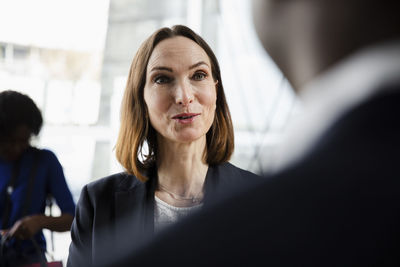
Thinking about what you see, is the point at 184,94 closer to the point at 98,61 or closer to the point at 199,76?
the point at 199,76

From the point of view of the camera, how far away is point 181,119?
123 cm

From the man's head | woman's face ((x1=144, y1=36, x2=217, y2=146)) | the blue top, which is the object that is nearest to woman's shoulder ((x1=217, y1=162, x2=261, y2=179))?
woman's face ((x1=144, y1=36, x2=217, y2=146))

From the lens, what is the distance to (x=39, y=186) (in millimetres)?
1583

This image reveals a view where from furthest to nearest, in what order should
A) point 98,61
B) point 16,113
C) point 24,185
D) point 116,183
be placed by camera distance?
point 98,61
point 16,113
point 24,185
point 116,183

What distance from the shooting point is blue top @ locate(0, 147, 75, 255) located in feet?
5.08

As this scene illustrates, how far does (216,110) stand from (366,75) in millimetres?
1166

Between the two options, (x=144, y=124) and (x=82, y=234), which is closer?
(x=82, y=234)

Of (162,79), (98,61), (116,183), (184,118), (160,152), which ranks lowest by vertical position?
(116,183)

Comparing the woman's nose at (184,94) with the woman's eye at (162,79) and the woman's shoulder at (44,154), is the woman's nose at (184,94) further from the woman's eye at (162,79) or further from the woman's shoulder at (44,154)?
the woman's shoulder at (44,154)

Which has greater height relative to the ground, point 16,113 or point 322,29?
point 322,29

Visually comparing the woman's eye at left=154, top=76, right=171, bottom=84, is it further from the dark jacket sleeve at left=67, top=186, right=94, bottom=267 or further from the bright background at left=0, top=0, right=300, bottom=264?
the bright background at left=0, top=0, right=300, bottom=264

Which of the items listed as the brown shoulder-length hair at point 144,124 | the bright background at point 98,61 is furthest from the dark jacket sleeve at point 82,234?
the bright background at point 98,61

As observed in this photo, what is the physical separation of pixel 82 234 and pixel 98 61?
2155 millimetres

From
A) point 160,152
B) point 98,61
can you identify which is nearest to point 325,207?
point 160,152
